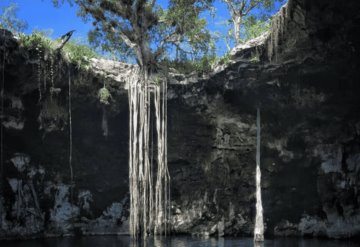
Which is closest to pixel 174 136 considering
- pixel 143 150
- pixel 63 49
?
pixel 143 150

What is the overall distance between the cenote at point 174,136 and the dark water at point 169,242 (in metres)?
0.06

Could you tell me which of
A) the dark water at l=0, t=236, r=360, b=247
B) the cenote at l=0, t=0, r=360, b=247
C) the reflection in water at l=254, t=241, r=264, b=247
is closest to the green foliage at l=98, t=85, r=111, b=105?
the cenote at l=0, t=0, r=360, b=247

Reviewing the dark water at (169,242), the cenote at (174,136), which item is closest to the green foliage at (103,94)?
the cenote at (174,136)

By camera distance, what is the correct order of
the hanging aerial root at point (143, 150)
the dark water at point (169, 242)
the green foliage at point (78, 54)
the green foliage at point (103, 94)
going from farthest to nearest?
the green foliage at point (103, 94) < the green foliage at point (78, 54) < the hanging aerial root at point (143, 150) < the dark water at point (169, 242)

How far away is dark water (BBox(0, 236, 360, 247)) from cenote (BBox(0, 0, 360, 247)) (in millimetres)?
62

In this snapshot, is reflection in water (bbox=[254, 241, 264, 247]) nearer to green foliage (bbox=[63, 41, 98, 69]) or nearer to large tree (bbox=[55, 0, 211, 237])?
large tree (bbox=[55, 0, 211, 237])

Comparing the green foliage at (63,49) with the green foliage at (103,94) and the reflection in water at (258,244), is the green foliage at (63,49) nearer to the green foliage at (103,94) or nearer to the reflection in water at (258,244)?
the green foliage at (103,94)

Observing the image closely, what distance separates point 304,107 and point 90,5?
7.06 metres

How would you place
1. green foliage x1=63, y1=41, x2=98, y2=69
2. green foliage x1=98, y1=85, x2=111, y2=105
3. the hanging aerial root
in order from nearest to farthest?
the hanging aerial root < green foliage x1=63, y1=41, x2=98, y2=69 < green foliage x1=98, y1=85, x2=111, y2=105

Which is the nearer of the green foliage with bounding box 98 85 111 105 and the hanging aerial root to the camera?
the hanging aerial root

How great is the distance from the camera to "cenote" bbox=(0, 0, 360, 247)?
14227 mm

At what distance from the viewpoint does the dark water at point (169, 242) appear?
13.0 m

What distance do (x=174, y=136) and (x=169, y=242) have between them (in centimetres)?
381

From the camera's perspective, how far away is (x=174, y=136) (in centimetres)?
1638
